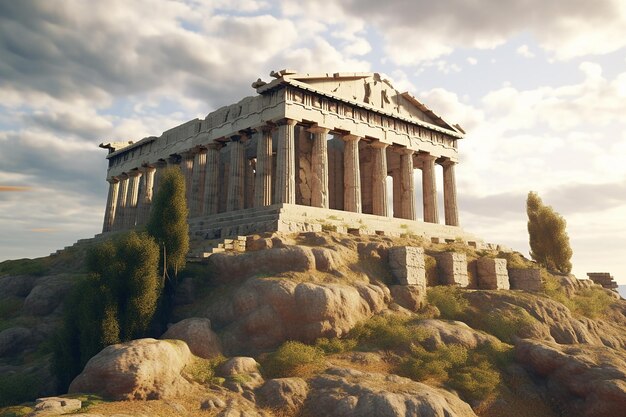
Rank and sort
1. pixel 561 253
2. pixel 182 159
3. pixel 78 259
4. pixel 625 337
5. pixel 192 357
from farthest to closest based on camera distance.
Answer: pixel 182 159 < pixel 561 253 < pixel 78 259 < pixel 625 337 < pixel 192 357

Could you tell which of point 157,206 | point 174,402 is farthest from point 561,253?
point 174,402

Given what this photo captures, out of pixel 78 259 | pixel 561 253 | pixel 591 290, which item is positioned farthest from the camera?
pixel 561 253

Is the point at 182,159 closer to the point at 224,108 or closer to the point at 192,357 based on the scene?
the point at 224,108

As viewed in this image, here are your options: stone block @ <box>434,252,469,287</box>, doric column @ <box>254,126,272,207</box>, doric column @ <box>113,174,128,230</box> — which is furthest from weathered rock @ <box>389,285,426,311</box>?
doric column @ <box>113,174,128,230</box>

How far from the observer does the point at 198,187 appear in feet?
144

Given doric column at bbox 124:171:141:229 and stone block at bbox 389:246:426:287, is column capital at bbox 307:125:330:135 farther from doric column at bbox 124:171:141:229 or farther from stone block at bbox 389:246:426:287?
doric column at bbox 124:171:141:229

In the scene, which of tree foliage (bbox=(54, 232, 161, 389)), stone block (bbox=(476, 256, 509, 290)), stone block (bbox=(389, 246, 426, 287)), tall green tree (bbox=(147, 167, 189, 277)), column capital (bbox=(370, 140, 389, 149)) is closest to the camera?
tree foliage (bbox=(54, 232, 161, 389))

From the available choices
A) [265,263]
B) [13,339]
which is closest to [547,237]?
[265,263]

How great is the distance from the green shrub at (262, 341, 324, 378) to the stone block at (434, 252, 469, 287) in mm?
11761

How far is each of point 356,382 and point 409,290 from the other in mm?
8815

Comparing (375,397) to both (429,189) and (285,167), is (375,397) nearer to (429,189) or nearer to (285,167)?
(285,167)

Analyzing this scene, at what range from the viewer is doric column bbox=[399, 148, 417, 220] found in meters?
43.8

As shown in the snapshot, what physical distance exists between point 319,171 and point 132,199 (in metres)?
26.5

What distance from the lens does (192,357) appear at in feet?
59.8
